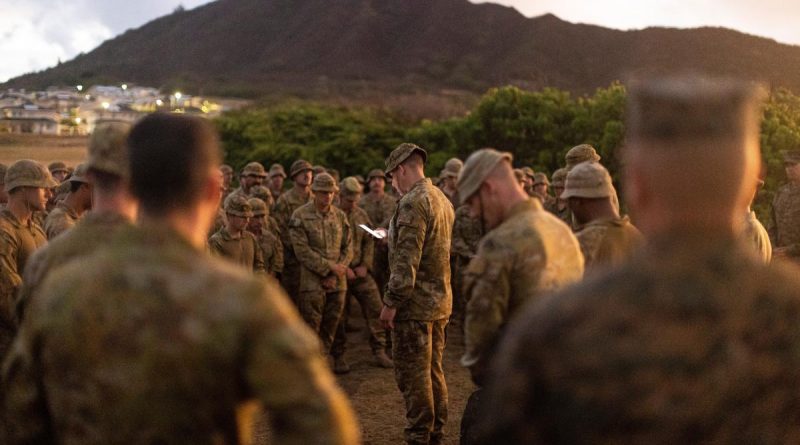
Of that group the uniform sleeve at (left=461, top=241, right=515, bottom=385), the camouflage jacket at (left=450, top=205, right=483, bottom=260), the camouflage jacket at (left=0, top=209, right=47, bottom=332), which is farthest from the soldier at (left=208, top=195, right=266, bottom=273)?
the uniform sleeve at (left=461, top=241, right=515, bottom=385)

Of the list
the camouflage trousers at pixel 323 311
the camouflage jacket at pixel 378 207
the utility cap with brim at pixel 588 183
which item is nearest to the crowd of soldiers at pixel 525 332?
the utility cap with brim at pixel 588 183

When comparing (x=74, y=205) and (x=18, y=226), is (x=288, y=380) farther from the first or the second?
(x=18, y=226)

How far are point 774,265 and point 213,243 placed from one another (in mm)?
7426

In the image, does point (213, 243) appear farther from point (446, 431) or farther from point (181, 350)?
point (181, 350)

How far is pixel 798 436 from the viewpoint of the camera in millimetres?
2330

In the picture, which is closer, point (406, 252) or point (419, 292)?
point (406, 252)

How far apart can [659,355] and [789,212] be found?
8460 millimetres

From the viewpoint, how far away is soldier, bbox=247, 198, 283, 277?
1014cm

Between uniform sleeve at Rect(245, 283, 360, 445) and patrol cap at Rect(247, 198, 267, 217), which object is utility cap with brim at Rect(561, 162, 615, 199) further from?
patrol cap at Rect(247, 198, 267, 217)

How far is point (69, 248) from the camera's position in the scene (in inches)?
138

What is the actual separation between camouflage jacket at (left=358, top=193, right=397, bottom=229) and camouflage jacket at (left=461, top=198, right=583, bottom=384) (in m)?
9.46

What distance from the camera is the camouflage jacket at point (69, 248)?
346cm

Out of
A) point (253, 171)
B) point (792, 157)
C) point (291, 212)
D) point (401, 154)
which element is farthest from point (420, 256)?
point (253, 171)

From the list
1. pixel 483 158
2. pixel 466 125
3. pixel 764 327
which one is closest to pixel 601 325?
pixel 764 327
